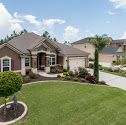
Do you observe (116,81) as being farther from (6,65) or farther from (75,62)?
(6,65)

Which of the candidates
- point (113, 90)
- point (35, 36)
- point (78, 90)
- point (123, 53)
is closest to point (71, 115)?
point (78, 90)

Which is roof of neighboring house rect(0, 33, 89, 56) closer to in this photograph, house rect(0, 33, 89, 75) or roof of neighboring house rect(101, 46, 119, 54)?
house rect(0, 33, 89, 75)

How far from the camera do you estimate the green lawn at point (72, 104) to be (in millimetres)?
15570

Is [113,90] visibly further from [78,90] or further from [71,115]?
[71,115]

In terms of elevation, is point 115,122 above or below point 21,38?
below

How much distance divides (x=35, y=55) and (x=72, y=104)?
16.0 m

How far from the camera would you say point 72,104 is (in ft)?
61.0

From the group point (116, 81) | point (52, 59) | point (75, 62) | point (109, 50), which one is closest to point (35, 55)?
point (52, 59)

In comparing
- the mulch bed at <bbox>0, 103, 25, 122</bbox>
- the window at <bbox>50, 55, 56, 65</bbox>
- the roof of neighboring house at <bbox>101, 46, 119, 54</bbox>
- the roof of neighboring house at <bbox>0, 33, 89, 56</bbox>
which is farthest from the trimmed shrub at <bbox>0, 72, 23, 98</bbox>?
the roof of neighboring house at <bbox>101, 46, 119, 54</bbox>

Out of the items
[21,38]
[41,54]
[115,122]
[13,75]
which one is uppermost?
[21,38]

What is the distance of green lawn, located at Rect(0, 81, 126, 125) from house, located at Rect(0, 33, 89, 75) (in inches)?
292

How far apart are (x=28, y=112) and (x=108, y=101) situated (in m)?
7.24

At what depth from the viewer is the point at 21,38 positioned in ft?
128

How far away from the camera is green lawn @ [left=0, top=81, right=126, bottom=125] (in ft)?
51.1
